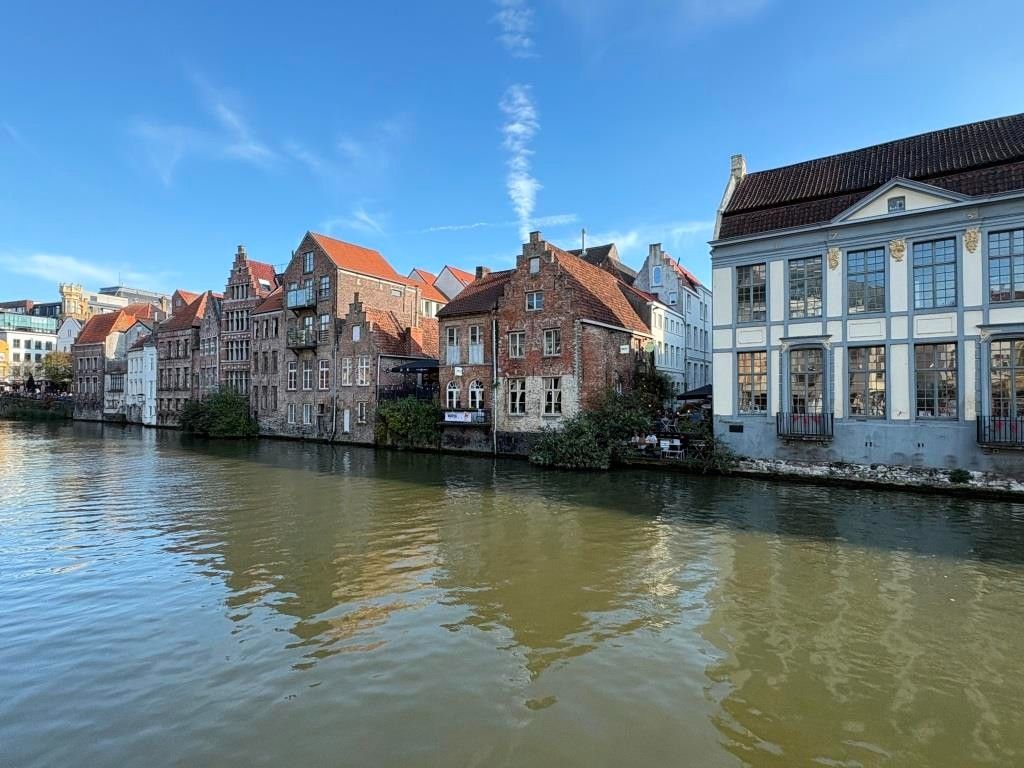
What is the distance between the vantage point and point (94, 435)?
46375 millimetres

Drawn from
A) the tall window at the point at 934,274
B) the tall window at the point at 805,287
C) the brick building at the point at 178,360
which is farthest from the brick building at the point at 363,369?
the tall window at the point at 934,274

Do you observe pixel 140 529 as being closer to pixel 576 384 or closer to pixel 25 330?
pixel 576 384

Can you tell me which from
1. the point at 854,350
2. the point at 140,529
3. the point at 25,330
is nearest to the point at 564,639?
the point at 140,529

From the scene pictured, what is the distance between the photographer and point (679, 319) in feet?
136

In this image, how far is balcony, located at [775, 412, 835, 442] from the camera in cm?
2153

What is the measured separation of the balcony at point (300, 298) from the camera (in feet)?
140

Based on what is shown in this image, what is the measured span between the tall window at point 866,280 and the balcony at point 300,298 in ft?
110

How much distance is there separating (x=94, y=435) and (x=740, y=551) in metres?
50.3

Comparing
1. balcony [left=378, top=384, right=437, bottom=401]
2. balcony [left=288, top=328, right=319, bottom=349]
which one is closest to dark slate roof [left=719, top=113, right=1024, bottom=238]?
balcony [left=378, top=384, right=437, bottom=401]

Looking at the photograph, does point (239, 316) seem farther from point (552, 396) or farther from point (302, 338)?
point (552, 396)

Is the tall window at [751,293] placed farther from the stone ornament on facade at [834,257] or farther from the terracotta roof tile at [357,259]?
the terracotta roof tile at [357,259]

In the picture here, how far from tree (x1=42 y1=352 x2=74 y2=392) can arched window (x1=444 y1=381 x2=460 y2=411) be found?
72.0m

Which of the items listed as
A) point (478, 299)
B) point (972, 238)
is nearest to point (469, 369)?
point (478, 299)

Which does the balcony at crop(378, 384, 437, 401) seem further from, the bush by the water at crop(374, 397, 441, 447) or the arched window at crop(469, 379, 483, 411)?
the arched window at crop(469, 379, 483, 411)
